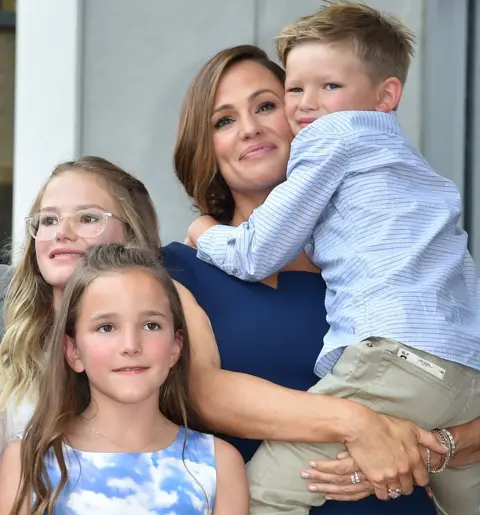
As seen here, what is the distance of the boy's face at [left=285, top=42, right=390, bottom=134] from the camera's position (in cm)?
211

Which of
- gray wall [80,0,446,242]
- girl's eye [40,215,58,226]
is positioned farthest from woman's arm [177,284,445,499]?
gray wall [80,0,446,242]

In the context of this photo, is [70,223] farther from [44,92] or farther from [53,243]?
[44,92]

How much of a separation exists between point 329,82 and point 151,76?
146 centimetres

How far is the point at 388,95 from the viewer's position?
2188mm

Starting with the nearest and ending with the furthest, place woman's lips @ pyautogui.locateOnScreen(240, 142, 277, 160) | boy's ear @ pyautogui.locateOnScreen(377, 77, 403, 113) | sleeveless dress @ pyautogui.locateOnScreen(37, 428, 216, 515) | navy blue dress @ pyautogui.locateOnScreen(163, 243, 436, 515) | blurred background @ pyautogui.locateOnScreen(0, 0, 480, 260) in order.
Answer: sleeveless dress @ pyautogui.locateOnScreen(37, 428, 216, 515)
navy blue dress @ pyautogui.locateOnScreen(163, 243, 436, 515)
boy's ear @ pyautogui.locateOnScreen(377, 77, 403, 113)
woman's lips @ pyautogui.locateOnScreen(240, 142, 277, 160)
blurred background @ pyautogui.locateOnScreen(0, 0, 480, 260)

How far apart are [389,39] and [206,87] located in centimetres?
42

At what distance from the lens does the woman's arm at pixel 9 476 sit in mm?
1802

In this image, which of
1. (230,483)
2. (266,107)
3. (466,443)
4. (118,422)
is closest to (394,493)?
(466,443)

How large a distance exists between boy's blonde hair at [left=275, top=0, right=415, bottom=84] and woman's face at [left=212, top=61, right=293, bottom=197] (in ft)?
0.34

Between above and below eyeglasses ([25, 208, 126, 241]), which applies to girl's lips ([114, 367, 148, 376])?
below

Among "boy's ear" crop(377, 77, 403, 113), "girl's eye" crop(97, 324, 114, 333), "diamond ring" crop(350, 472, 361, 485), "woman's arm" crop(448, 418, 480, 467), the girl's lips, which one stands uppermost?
"boy's ear" crop(377, 77, 403, 113)

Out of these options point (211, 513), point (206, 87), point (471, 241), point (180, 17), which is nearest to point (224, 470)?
point (211, 513)

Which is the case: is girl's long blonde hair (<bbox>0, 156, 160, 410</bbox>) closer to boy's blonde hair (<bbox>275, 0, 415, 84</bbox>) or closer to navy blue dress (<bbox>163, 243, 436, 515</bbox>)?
navy blue dress (<bbox>163, 243, 436, 515</bbox>)

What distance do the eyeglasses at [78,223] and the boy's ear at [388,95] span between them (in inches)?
24.7
